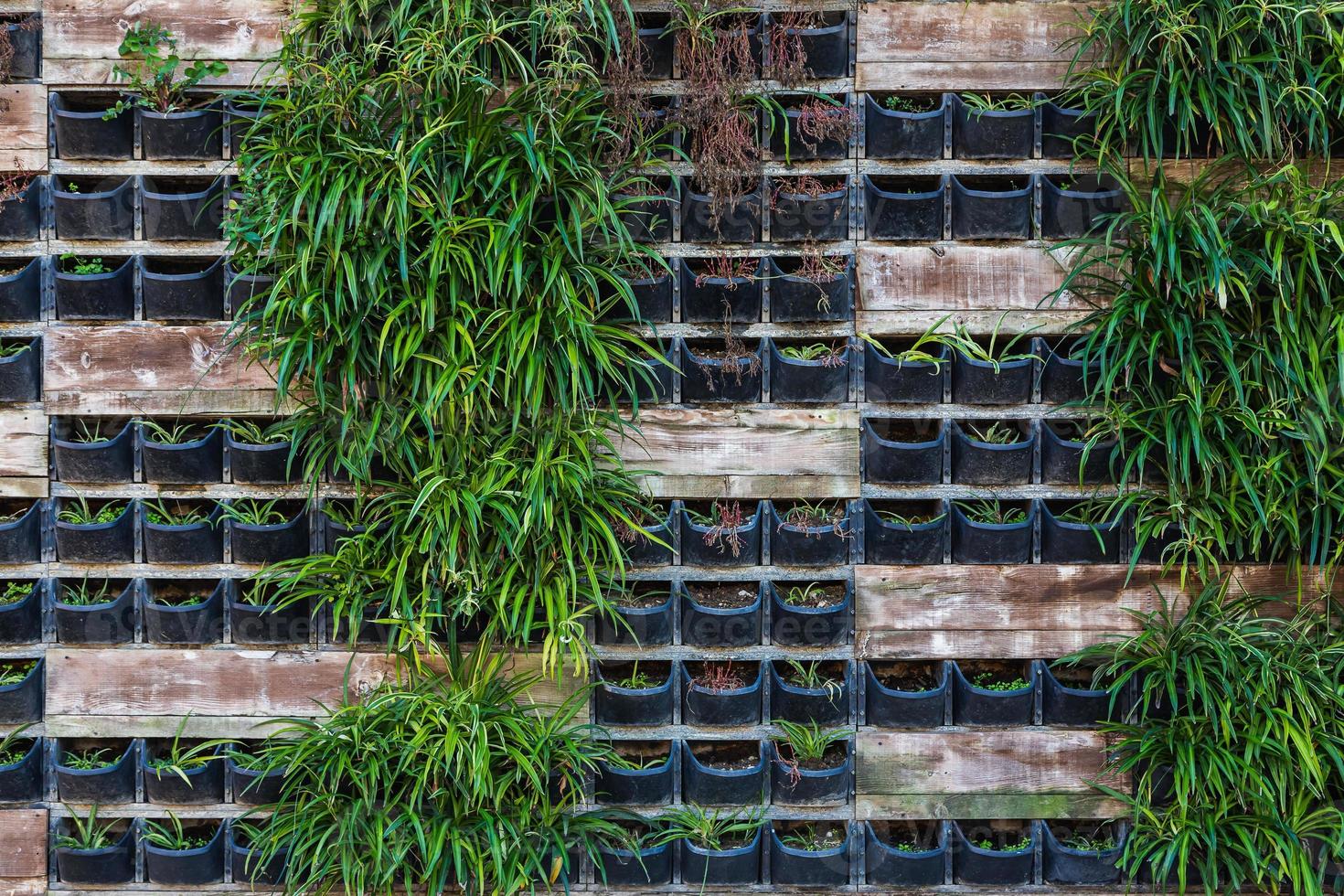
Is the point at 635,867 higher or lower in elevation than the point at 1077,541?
lower

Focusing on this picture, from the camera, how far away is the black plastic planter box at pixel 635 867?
2838 millimetres

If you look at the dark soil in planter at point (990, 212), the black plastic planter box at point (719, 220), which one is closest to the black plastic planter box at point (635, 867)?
the black plastic planter box at point (719, 220)

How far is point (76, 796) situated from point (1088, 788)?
3.02m

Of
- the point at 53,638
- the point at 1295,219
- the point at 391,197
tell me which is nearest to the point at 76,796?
the point at 53,638

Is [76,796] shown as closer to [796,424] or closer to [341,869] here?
[341,869]

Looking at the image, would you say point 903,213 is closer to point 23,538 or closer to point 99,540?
point 99,540

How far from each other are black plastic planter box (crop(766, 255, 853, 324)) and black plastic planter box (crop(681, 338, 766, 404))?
12 centimetres

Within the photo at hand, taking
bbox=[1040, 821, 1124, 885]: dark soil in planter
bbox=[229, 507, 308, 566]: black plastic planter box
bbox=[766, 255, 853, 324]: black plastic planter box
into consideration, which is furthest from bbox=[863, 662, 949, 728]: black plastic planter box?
bbox=[229, 507, 308, 566]: black plastic planter box

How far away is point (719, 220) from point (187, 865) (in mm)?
2457

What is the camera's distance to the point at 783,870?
9.36 feet

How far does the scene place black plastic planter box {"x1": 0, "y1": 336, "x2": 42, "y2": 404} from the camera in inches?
114

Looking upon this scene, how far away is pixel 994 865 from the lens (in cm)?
286

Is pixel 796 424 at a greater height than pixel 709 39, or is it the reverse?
pixel 709 39

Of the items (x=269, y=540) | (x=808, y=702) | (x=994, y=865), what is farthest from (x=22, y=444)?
(x=994, y=865)
